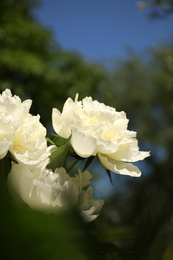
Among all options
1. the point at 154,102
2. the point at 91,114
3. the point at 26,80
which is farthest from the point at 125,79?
the point at 91,114

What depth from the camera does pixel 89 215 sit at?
17.6 inches

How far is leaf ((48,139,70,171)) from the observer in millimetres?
484

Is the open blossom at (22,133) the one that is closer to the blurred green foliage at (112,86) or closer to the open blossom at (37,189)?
the open blossom at (37,189)

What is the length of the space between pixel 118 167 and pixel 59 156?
0.10 metres

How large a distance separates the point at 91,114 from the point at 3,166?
165 millimetres

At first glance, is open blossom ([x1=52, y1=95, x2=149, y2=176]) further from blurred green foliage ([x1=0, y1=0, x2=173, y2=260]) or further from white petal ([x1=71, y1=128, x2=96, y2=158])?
blurred green foliage ([x1=0, y1=0, x2=173, y2=260])

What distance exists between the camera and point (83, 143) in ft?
1.54

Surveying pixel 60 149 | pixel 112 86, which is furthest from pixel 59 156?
pixel 112 86

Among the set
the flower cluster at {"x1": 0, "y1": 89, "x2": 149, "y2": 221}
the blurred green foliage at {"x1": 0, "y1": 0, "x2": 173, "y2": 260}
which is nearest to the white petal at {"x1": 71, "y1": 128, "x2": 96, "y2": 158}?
the flower cluster at {"x1": 0, "y1": 89, "x2": 149, "y2": 221}

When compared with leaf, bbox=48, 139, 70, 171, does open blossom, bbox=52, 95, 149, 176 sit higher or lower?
higher

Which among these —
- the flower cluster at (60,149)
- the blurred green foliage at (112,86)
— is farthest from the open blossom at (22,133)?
the blurred green foliage at (112,86)

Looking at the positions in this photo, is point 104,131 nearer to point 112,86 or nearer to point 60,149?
point 60,149

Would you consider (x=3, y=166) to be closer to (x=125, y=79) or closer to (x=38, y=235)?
(x=38, y=235)

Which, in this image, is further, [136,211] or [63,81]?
[63,81]
